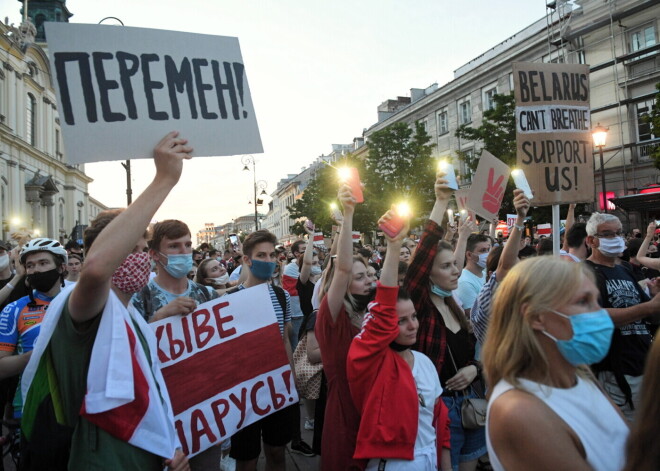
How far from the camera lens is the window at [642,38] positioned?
2478cm

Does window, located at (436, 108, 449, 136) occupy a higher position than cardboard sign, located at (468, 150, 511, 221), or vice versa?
window, located at (436, 108, 449, 136)

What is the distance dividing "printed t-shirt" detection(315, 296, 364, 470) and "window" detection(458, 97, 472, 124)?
35959mm

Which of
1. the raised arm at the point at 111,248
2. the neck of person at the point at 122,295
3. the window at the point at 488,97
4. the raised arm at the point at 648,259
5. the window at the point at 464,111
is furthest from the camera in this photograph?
the window at the point at 464,111

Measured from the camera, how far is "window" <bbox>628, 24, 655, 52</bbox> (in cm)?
2478

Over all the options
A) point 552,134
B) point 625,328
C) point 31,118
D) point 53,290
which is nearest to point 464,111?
point 552,134

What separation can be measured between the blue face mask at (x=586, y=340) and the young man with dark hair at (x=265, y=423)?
238 cm

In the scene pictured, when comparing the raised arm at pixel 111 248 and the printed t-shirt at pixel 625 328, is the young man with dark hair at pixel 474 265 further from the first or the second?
the raised arm at pixel 111 248

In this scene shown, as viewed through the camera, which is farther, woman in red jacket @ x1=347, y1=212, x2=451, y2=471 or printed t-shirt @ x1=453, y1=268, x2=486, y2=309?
printed t-shirt @ x1=453, y1=268, x2=486, y2=309

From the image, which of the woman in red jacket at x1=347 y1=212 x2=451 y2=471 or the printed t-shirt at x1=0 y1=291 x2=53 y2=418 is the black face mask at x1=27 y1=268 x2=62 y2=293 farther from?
the woman in red jacket at x1=347 y1=212 x2=451 y2=471

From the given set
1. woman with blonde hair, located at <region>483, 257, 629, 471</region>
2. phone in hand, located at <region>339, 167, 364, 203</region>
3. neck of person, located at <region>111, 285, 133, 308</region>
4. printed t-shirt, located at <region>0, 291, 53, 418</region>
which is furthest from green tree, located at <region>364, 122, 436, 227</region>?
woman with blonde hair, located at <region>483, 257, 629, 471</region>

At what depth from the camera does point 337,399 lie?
3156mm

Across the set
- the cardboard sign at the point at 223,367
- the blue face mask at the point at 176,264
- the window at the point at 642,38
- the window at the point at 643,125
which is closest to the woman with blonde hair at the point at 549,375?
the cardboard sign at the point at 223,367

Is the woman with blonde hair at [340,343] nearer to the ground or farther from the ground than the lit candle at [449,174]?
nearer to the ground

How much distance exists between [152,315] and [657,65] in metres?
28.1
